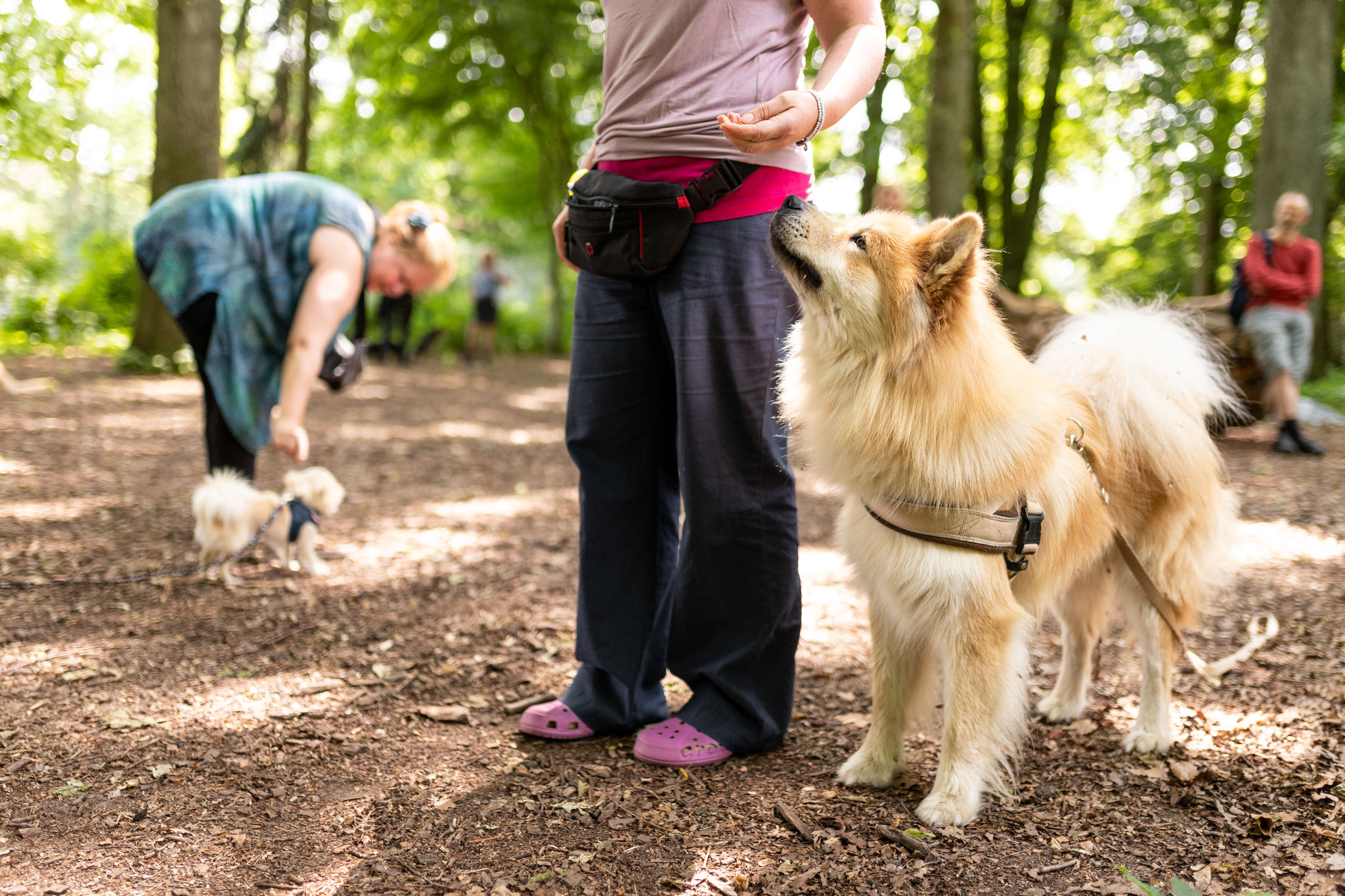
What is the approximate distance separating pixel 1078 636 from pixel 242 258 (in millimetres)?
3590

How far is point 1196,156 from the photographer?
12.2 meters

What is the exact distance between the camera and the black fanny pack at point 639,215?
217 cm

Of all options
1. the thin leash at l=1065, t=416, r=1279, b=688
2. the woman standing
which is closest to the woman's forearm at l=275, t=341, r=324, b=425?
the woman standing

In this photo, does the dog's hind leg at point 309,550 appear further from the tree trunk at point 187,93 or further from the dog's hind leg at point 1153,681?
the tree trunk at point 187,93

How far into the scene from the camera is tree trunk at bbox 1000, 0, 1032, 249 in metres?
14.0

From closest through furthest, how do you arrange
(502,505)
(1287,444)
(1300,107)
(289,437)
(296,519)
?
1. (289,437)
2. (296,519)
3. (502,505)
4. (1287,444)
5. (1300,107)

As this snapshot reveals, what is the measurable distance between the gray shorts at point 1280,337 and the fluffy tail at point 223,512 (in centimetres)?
757

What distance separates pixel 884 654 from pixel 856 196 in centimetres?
1258

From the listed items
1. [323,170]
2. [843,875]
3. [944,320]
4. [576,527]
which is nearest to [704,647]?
[843,875]

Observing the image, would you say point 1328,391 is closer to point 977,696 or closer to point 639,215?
point 977,696

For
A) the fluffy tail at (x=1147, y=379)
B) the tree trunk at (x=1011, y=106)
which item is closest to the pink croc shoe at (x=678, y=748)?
the fluffy tail at (x=1147, y=379)

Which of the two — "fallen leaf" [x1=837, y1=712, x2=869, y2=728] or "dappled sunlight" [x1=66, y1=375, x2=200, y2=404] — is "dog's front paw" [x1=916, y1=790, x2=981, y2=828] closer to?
"fallen leaf" [x1=837, y1=712, x2=869, y2=728]

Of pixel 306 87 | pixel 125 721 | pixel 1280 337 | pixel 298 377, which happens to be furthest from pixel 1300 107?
pixel 306 87

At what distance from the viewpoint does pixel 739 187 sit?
7.18ft
